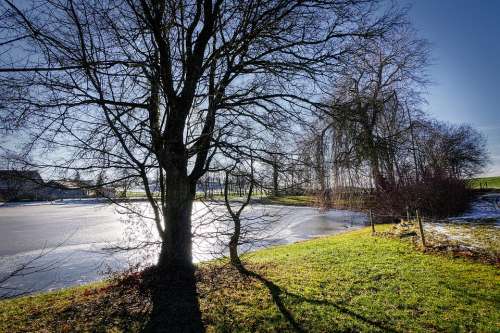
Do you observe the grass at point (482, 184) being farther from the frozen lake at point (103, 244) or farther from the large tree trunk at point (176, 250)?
the large tree trunk at point (176, 250)

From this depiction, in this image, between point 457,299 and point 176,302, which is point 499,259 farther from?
point 176,302

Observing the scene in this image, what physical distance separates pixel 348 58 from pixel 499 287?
5.55 m

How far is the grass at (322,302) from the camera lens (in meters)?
5.02

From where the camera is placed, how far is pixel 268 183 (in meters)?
6.54

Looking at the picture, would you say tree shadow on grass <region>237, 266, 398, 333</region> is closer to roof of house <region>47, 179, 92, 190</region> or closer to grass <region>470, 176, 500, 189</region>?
roof of house <region>47, 179, 92, 190</region>

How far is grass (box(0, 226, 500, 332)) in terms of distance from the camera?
5.02 metres

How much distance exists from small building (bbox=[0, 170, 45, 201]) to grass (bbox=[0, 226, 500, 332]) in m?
2.39

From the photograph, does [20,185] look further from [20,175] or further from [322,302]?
[322,302]

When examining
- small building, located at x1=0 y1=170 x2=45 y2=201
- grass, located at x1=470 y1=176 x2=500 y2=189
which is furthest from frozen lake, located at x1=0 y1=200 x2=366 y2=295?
grass, located at x1=470 y1=176 x2=500 y2=189

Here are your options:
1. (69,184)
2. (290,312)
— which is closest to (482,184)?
(290,312)

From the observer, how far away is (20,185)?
4.82 metres

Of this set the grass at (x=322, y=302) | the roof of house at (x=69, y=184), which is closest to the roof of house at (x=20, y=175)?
the roof of house at (x=69, y=184)

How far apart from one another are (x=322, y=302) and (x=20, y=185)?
5646mm

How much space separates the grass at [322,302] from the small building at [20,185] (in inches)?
93.9
